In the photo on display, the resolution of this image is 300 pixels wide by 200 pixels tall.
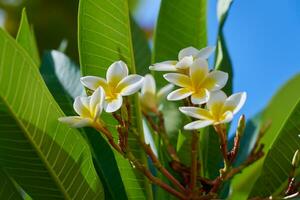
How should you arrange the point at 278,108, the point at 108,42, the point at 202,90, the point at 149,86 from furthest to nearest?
1. the point at 278,108
2. the point at 108,42
3. the point at 202,90
4. the point at 149,86

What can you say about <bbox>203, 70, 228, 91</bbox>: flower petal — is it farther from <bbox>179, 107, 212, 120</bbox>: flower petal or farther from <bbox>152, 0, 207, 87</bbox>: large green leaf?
<bbox>152, 0, 207, 87</bbox>: large green leaf

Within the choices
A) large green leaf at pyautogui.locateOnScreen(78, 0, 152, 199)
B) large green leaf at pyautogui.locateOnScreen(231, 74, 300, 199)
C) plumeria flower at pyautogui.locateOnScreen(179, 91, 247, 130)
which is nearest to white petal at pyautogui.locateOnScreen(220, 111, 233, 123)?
plumeria flower at pyautogui.locateOnScreen(179, 91, 247, 130)

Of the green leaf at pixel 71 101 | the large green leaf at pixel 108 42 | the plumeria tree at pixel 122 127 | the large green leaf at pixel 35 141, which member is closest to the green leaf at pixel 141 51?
the green leaf at pixel 71 101

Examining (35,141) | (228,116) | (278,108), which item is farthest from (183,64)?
(278,108)

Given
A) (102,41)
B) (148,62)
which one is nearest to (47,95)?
(102,41)

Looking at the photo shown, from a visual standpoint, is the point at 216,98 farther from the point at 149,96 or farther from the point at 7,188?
the point at 7,188

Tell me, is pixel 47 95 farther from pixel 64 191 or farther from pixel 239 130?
pixel 239 130

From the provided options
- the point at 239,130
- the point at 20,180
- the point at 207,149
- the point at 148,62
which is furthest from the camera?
the point at 148,62
